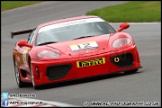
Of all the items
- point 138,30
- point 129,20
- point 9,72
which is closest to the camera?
point 9,72

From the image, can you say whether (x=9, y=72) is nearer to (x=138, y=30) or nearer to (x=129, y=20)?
(x=138, y=30)

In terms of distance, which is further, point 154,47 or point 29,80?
point 154,47

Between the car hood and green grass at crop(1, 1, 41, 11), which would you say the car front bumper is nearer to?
the car hood

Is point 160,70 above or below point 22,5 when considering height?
below

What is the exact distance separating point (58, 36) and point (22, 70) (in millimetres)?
1073

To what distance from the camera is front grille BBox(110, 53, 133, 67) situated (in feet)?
35.9

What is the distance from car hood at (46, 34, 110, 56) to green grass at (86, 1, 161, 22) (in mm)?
13957

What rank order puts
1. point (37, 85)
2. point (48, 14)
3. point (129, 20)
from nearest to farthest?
point (37, 85) < point (129, 20) < point (48, 14)

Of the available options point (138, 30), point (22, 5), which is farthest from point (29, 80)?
point (22, 5)

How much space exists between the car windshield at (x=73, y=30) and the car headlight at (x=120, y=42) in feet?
2.29

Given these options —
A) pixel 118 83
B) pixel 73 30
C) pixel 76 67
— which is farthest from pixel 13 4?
pixel 118 83

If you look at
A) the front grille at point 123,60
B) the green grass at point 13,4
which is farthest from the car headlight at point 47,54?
the green grass at point 13,4

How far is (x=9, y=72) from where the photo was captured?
16.4 meters

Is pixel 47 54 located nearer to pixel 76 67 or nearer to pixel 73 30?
pixel 76 67
